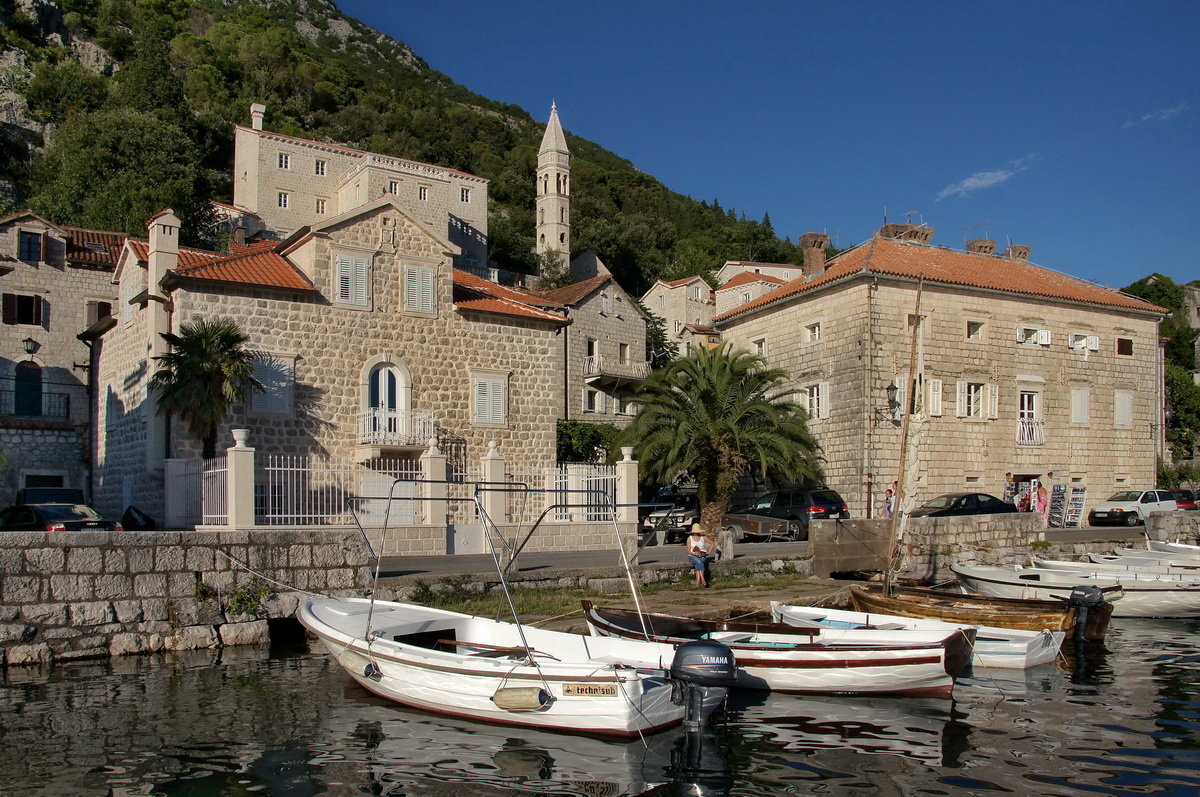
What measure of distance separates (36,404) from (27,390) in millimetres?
610

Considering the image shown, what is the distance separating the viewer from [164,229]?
24.7m

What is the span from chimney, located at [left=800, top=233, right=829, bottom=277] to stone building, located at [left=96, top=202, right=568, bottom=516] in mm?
12516

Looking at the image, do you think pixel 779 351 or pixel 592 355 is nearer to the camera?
pixel 779 351

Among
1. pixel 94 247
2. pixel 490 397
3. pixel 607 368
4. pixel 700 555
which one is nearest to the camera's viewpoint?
pixel 700 555

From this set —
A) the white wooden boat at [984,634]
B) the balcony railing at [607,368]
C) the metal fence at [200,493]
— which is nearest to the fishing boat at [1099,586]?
the white wooden boat at [984,634]

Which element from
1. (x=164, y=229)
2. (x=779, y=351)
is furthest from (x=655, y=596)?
(x=779, y=351)

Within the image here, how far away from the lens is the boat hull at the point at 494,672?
9.62m

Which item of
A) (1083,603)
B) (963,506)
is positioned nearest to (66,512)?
(1083,603)

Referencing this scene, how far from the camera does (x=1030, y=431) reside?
115ft

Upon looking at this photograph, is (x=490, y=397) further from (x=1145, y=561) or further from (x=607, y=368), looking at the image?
(x=1145, y=561)

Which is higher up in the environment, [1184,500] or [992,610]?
[1184,500]

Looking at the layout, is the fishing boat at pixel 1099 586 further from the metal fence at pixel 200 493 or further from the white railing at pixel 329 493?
the metal fence at pixel 200 493

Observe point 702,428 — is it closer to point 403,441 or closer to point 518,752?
point 403,441

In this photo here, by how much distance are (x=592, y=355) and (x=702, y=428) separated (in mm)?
20581
